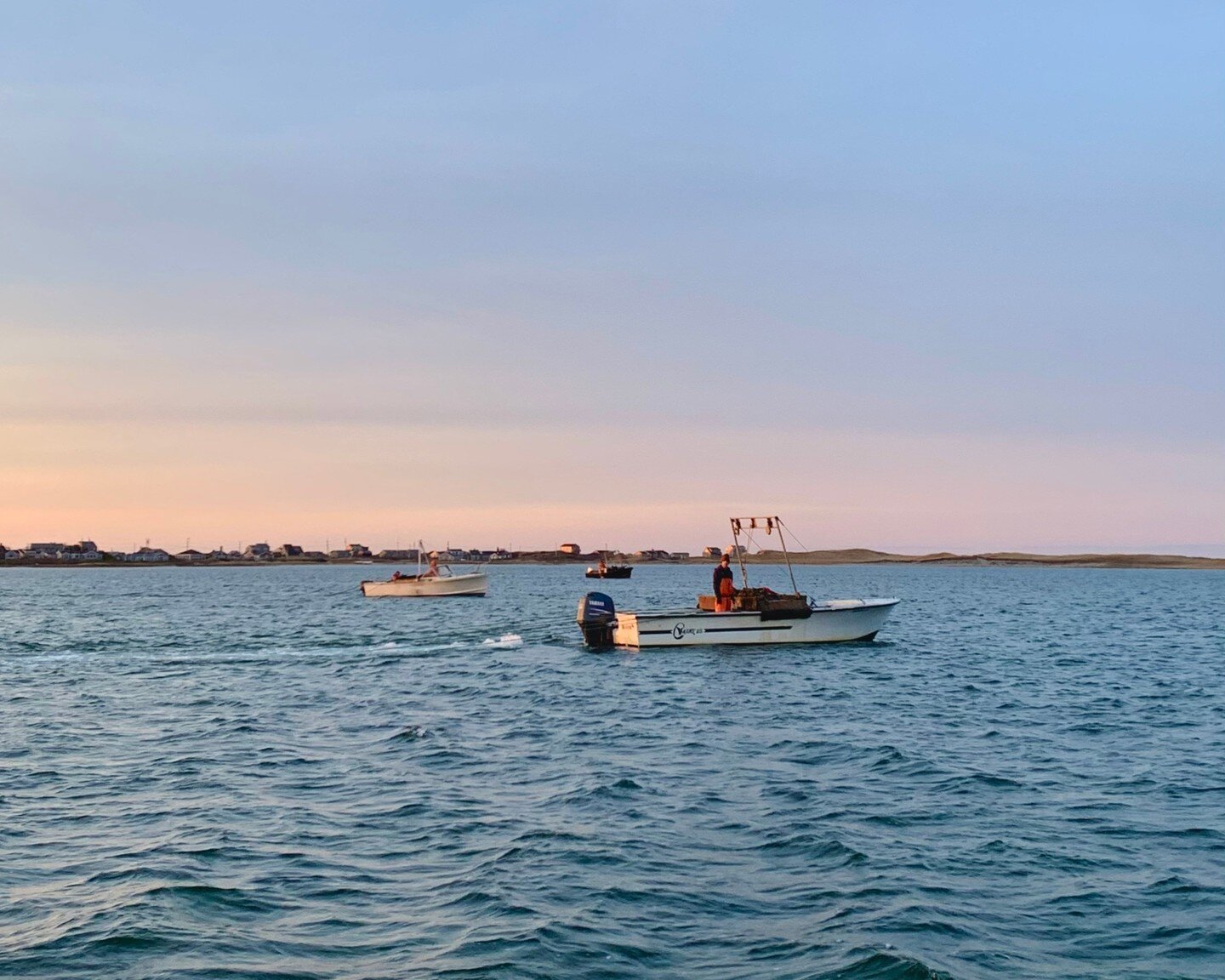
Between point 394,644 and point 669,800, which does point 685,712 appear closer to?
point 669,800

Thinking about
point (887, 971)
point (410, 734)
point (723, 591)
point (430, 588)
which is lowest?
point (887, 971)

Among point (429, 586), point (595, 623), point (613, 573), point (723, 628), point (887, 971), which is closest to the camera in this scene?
point (887, 971)

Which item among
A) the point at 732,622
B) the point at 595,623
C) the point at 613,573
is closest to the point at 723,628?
the point at 732,622

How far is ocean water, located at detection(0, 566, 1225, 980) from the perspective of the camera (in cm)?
1133

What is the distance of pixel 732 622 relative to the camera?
4294 centimetres

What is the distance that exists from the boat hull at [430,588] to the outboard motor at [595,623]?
2196 inches

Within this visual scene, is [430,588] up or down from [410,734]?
up

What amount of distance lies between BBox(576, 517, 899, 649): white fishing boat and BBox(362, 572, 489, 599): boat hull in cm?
5621

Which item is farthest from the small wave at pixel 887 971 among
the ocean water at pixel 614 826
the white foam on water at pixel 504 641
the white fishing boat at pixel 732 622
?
the white foam on water at pixel 504 641

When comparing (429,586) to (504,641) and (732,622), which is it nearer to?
(504,641)

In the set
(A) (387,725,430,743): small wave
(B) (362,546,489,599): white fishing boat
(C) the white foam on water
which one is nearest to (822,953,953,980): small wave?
(A) (387,725,430,743): small wave

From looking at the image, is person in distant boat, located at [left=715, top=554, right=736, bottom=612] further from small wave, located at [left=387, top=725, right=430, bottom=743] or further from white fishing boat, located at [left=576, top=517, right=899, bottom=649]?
small wave, located at [left=387, top=725, right=430, bottom=743]

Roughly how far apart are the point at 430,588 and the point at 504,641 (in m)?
51.8

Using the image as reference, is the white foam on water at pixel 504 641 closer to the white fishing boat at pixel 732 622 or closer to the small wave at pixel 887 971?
the white fishing boat at pixel 732 622
